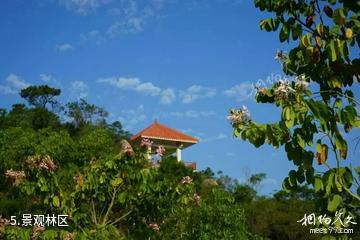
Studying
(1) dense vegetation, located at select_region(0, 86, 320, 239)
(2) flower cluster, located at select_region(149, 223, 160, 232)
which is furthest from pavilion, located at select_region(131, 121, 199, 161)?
(2) flower cluster, located at select_region(149, 223, 160, 232)

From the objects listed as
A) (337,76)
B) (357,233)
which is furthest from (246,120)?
(357,233)

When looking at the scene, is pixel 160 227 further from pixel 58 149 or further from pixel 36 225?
pixel 58 149

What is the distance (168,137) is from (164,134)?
1.60ft

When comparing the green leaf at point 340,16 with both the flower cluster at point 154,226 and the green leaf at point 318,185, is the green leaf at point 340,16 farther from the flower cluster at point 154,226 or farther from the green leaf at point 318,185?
the flower cluster at point 154,226

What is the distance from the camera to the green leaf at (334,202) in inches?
110

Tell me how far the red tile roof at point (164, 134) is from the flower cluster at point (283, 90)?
105 ft

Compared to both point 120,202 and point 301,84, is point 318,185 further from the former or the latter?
point 120,202

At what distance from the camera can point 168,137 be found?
35.2m

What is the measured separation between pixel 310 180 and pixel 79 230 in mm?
5504

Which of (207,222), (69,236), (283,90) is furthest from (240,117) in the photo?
(207,222)

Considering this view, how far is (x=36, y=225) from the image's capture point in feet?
24.8

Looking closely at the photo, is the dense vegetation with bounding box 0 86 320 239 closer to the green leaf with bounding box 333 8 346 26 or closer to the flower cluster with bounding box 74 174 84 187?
the flower cluster with bounding box 74 174 84 187

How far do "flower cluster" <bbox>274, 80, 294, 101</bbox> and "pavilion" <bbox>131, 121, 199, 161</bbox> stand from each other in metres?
31.8

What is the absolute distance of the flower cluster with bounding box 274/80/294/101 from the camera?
2.72 m
